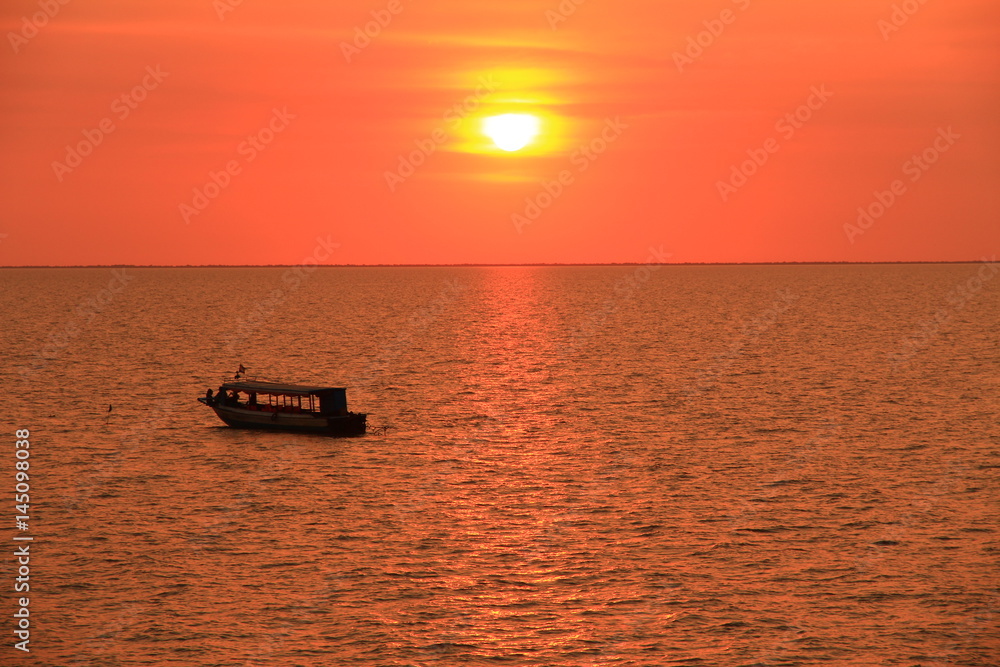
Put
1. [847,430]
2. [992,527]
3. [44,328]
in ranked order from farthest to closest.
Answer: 1. [44,328]
2. [847,430]
3. [992,527]

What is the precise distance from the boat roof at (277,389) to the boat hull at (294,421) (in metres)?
1.59

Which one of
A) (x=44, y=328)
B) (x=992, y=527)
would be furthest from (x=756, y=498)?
(x=44, y=328)

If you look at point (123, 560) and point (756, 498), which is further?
point (756, 498)

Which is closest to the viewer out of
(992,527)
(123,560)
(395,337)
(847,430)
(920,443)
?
(123,560)

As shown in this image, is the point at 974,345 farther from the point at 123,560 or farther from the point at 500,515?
the point at 123,560

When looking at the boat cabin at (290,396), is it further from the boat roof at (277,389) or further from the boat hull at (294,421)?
the boat hull at (294,421)

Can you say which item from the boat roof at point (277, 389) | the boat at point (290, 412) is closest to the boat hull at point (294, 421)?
the boat at point (290, 412)

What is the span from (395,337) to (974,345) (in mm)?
87793

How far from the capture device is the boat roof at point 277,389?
262ft

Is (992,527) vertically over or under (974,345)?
under

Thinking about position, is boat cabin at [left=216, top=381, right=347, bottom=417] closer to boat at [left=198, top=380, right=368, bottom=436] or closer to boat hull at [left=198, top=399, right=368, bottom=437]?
boat at [left=198, top=380, right=368, bottom=436]

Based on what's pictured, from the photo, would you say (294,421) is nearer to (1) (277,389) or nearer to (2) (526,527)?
(1) (277,389)

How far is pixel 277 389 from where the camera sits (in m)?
81.6

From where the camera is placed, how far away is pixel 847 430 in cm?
7675
